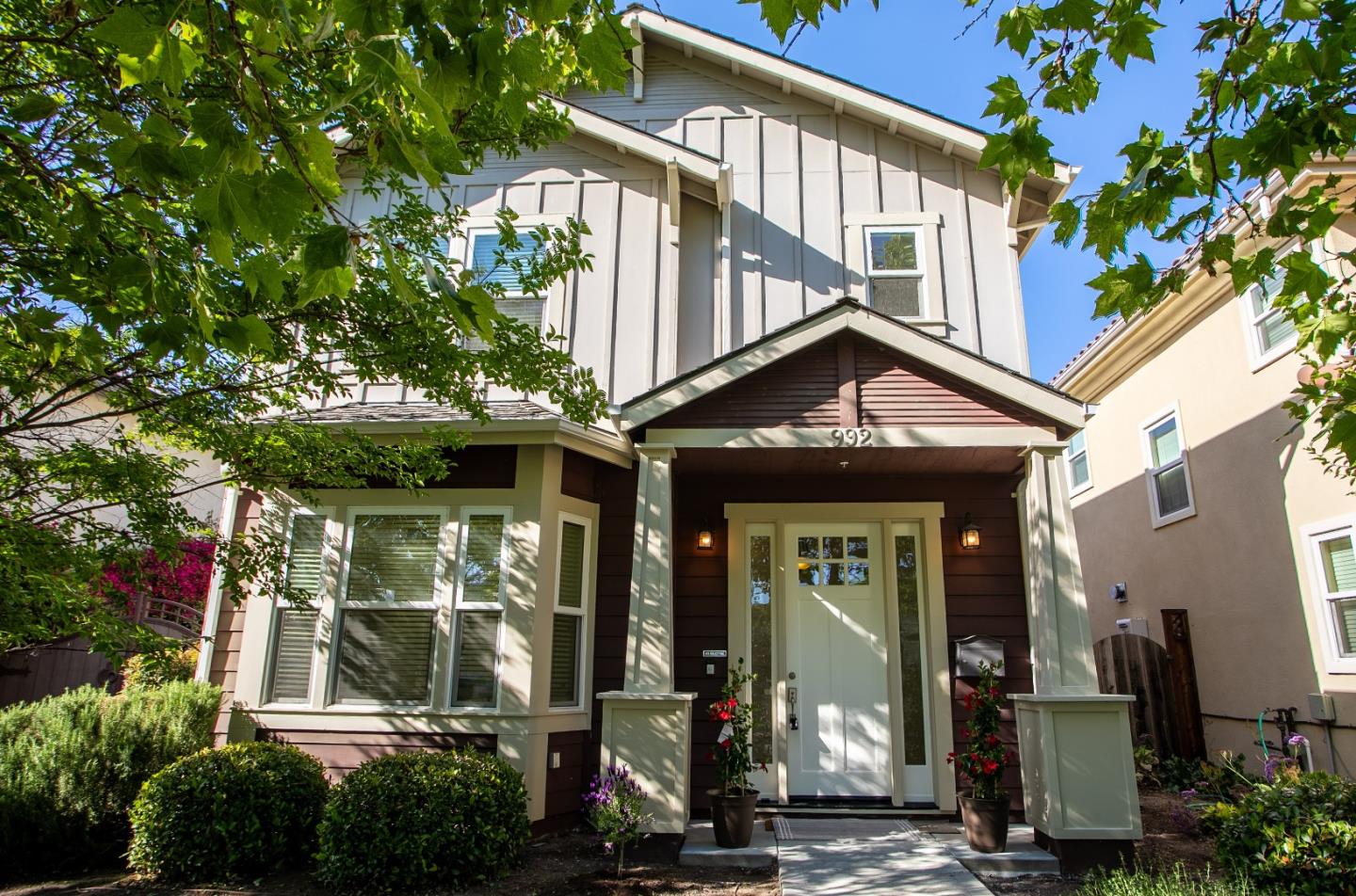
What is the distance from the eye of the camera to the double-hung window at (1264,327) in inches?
326

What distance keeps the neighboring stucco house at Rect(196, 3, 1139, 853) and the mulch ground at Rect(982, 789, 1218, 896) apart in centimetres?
35

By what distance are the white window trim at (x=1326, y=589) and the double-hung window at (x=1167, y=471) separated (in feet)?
6.25

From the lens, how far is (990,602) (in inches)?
281

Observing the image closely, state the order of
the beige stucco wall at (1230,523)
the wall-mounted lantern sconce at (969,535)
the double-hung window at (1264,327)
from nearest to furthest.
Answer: the wall-mounted lantern sconce at (969,535)
the beige stucco wall at (1230,523)
the double-hung window at (1264,327)

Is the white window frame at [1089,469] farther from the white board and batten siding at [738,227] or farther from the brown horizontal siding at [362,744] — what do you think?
the brown horizontal siding at [362,744]

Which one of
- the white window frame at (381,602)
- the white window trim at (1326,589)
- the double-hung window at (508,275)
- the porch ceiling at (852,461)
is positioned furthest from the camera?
the double-hung window at (508,275)

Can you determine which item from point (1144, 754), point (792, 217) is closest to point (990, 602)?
point (1144, 754)

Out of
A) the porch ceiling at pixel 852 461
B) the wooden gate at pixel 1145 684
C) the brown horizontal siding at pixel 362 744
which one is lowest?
the brown horizontal siding at pixel 362 744

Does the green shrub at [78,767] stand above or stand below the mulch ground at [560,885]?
above

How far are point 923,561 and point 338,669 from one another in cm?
506

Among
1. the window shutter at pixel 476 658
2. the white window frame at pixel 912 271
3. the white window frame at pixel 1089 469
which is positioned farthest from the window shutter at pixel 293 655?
the white window frame at pixel 1089 469

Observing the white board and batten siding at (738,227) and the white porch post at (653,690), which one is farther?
the white board and batten siding at (738,227)

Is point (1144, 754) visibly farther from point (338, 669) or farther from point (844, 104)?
point (338, 669)

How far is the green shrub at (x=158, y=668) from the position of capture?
176 inches
